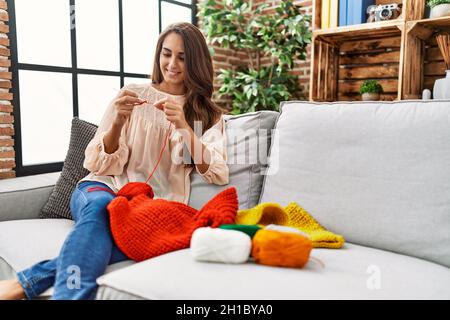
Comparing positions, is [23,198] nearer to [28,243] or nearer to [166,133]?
[28,243]

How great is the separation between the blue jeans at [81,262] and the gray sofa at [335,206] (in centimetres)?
3

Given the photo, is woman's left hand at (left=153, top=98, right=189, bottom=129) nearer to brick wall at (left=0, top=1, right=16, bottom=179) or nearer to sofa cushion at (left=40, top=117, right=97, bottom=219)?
sofa cushion at (left=40, top=117, right=97, bottom=219)

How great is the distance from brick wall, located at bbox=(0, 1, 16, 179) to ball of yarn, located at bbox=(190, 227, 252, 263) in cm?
176

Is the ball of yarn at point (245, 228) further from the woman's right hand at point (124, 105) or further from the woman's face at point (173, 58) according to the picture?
the woman's face at point (173, 58)

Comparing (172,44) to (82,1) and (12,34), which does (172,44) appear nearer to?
(12,34)

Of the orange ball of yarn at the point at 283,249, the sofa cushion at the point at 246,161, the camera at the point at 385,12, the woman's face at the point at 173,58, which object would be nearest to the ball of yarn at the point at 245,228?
the orange ball of yarn at the point at 283,249

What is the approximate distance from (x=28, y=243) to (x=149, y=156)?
53 cm

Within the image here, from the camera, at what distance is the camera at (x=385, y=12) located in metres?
2.54

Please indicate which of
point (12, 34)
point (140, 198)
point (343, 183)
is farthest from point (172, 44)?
point (12, 34)

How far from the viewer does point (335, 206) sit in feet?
4.06

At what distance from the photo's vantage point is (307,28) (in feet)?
9.61

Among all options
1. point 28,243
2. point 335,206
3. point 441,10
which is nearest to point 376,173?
point 335,206

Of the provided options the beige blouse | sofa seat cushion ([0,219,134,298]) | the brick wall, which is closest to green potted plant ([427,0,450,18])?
the beige blouse
